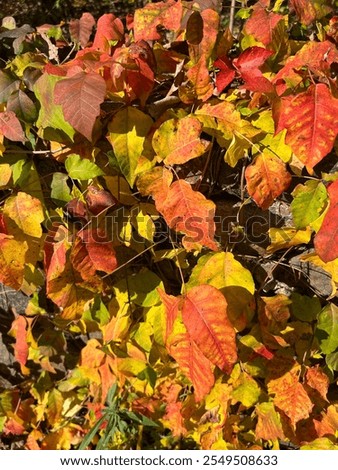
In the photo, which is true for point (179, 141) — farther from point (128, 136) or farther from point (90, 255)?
point (90, 255)

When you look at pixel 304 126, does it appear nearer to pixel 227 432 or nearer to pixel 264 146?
pixel 264 146

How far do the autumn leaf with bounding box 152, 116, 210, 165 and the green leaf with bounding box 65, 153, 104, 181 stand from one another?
0.17m

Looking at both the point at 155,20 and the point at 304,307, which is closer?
the point at 155,20

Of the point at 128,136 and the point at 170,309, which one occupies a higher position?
the point at 128,136

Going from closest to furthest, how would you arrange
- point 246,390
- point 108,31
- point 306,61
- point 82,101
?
point 82,101
point 306,61
point 108,31
point 246,390

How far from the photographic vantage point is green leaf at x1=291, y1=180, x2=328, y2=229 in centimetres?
117

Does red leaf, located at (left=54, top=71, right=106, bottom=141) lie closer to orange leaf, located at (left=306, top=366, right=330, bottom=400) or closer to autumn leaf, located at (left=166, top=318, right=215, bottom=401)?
autumn leaf, located at (left=166, top=318, right=215, bottom=401)

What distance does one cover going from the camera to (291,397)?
4.82 ft

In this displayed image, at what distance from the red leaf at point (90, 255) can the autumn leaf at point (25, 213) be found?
126 mm

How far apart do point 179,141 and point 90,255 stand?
386 mm

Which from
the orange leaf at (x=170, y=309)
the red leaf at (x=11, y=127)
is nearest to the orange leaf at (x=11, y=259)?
the red leaf at (x=11, y=127)

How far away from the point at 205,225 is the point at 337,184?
323 millimetres

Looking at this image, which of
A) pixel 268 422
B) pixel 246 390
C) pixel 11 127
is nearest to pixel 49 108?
pixel 11 127

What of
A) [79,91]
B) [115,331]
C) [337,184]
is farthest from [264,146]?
[115,331]
